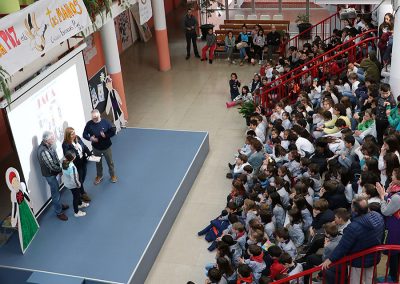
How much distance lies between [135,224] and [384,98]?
480cm

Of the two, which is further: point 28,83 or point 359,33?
point 359,33

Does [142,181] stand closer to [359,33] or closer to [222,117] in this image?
[222,117]

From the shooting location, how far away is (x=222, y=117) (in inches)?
542

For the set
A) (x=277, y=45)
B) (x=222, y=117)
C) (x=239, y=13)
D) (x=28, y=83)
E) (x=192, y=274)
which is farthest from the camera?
(x=239, y=13)

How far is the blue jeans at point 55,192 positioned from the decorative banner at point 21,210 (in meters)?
0.47

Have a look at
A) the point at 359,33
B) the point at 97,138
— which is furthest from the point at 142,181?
the point at 359,33

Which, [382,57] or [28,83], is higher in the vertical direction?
[28,83]

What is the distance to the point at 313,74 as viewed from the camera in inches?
508

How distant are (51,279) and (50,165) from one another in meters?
1.99

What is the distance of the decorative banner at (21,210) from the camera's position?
8.55 metres

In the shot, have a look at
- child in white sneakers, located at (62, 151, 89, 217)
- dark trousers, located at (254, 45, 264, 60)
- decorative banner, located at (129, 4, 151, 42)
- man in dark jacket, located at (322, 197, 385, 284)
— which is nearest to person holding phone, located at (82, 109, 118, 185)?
child in white sneakers, located at (62, 151, 89, 217)

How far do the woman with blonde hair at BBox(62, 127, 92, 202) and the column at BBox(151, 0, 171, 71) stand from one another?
6927mm

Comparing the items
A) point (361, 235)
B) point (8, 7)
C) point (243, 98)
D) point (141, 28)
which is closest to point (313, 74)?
point (243, 98)

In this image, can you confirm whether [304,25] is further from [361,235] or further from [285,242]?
[361,235]
